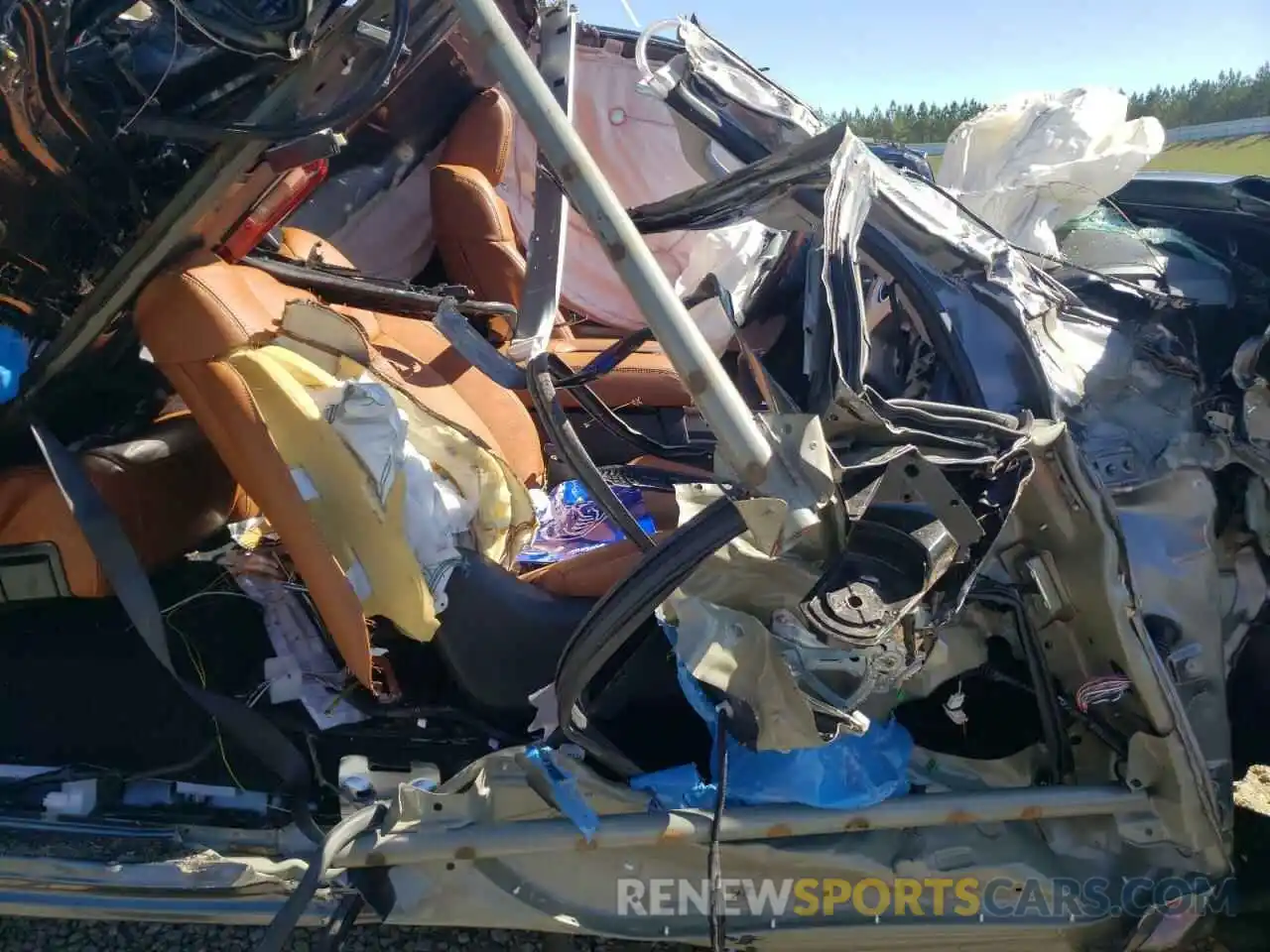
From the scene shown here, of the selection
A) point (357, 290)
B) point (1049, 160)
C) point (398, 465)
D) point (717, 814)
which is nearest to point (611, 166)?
point (1049, 160)

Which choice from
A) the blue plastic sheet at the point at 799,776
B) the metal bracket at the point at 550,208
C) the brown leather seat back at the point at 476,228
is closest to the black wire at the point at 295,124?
the metal bracket at the point at 550,208

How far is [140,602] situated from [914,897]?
1.45 m

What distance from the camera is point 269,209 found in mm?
2002

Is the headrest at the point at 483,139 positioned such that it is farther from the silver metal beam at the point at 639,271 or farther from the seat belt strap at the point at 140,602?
the silver metal beam at the point at 639,271

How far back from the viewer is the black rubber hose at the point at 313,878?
157cm

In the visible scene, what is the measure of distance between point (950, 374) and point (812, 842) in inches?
33.7

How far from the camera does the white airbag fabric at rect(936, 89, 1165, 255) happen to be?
2.88 meters

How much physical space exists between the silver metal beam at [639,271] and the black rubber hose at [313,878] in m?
0.94

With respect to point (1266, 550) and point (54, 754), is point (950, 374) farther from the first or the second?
point (54, 754)

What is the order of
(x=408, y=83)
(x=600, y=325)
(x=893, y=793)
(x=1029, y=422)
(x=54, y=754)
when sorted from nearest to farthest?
(x=1029, y=422) → (x=893, y=793) → (x=54, y=754) → (x=408, y=83) → (x=600, y=325)

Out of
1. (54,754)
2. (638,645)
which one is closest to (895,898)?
(638,645)

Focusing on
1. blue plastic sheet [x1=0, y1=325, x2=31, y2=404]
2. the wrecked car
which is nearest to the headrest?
the wrecked car

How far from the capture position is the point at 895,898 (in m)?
1.73

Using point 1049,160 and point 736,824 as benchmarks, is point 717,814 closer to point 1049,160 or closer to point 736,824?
point 736,824
